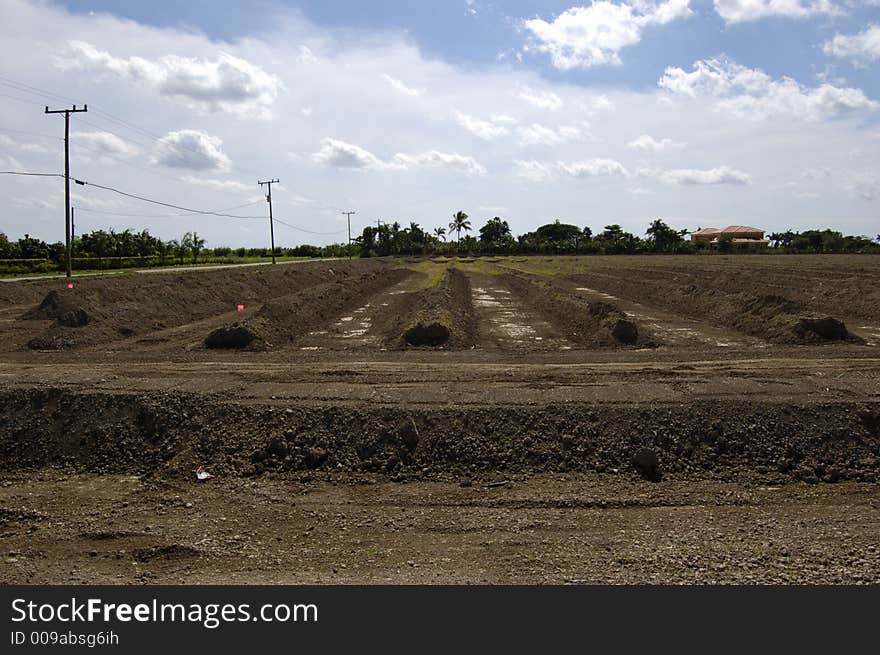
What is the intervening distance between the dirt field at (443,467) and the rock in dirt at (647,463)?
29 mm

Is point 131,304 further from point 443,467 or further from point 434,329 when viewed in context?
point 443,467

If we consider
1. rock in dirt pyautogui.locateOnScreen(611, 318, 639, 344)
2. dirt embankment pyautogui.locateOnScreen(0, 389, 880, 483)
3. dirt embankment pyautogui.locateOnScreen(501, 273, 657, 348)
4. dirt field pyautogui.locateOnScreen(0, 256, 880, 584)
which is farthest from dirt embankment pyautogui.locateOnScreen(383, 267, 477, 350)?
dirt embankment pyautogui.locateOnScreen(0, 389, 880, 483)

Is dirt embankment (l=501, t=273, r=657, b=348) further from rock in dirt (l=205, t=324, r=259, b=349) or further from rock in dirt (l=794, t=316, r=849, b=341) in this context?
rock in dirt (l=205, t=324, r=259, b=349)

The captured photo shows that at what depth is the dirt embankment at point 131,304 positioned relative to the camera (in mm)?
19844

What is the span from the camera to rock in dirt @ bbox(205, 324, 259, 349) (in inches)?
696

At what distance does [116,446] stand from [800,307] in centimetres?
2196

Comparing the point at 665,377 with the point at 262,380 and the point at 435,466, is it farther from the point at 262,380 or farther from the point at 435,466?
the point at 262,380

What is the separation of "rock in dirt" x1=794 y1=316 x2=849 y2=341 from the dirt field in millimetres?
1548

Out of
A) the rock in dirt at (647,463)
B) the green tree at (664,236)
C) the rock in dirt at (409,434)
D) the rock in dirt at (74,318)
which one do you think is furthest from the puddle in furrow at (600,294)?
the green tree at (664,236)

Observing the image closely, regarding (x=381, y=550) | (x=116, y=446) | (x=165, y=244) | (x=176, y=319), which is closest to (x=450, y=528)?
(x=381, y=550)

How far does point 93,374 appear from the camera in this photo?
40.5ft

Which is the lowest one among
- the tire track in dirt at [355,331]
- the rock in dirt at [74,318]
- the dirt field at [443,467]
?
the dirt field at [443,467]

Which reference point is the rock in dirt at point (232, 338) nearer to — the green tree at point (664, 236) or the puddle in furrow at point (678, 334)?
the puddle in furrow at point (678, 334)

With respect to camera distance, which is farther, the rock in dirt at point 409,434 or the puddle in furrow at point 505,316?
the puddle in furrow at point 505,316
